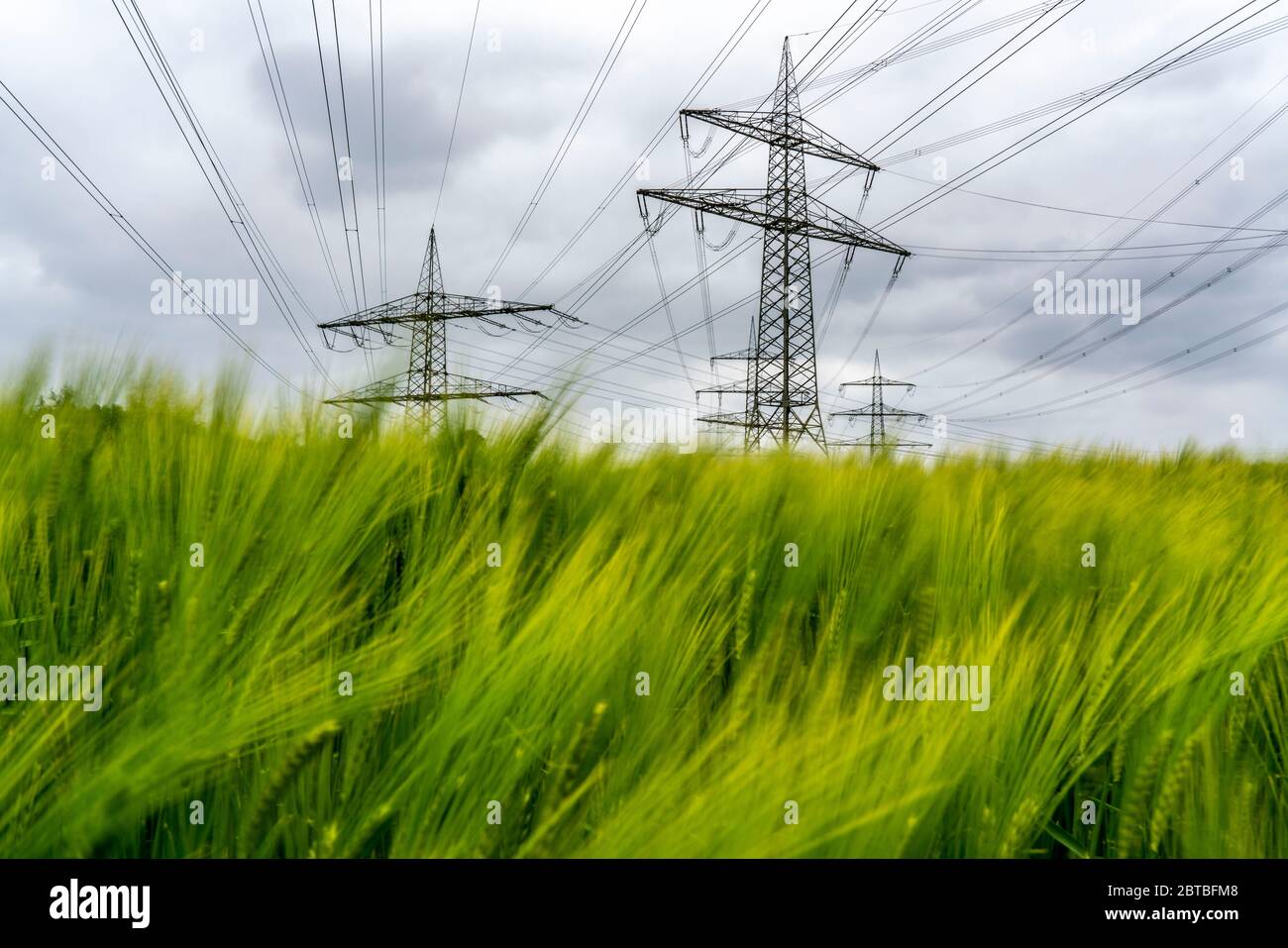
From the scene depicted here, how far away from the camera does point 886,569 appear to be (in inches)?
59.6

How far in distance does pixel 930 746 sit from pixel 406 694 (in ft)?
2.04

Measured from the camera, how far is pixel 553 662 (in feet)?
2.92

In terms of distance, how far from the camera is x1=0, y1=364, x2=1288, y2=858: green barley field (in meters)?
0.77

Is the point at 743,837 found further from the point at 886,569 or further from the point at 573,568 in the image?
the point at 886,569

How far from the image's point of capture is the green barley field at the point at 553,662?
77 cm

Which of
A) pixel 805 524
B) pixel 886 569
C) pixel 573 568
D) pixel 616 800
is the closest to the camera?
pixel 616 800
